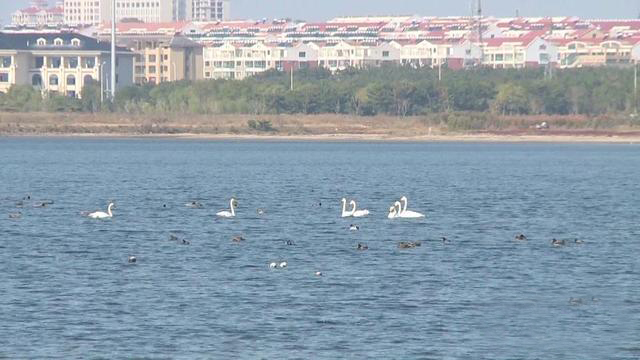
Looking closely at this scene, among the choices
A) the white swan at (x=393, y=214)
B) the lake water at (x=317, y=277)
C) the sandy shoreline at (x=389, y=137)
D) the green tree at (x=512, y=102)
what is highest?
the green tree at (x=512, y=102)

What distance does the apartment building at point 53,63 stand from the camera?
189 metres

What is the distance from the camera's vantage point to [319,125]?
482ft

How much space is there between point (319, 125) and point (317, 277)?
365ft

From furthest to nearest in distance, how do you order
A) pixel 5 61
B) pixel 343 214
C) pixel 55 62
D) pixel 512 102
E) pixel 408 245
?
pixel 55 62 < pixel 5 61 < pixel 512 102 < pixel 343 214 < pixel 408 245

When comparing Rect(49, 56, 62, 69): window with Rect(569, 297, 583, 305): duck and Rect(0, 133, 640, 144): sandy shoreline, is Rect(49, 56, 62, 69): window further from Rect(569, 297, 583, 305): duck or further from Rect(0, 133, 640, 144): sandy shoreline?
Rect(569, 297, 583, 305): duck

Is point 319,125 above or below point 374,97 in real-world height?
below

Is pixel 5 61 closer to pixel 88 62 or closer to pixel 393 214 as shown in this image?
pixel 88 62

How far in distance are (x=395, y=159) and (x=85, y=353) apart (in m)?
83.5

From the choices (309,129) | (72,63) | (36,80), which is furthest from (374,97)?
(36,80)

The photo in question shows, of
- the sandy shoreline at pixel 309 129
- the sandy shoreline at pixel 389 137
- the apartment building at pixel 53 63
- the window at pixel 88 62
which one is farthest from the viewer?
the window at pixel 88 62

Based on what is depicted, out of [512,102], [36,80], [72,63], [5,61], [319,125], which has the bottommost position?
[319,125]

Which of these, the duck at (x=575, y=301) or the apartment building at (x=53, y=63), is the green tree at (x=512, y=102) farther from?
the duck at (x=575, y=301)

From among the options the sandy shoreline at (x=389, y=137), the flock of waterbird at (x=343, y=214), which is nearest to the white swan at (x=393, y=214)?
the flock of waterbird at (x=343, y=214)

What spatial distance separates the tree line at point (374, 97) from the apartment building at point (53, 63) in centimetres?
2199
